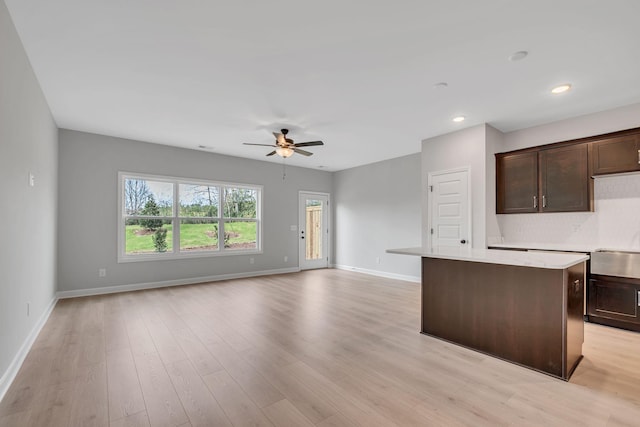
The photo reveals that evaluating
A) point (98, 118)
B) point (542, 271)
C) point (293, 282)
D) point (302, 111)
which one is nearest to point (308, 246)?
point (293, 282)

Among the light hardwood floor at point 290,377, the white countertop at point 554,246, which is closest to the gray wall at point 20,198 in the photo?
the light hardwood floor at point 290,377

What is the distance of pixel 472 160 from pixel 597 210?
167 cm

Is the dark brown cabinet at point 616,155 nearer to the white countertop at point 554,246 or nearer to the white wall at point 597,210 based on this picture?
the white wall at point 597,210

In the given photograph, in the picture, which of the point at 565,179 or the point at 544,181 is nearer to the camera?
the point at 565,179

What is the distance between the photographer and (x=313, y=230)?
800 cm

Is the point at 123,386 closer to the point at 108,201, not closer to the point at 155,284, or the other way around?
the point at 155,284

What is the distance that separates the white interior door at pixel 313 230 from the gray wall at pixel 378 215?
1.06 feet

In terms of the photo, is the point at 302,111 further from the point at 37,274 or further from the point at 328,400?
the point at 37,274

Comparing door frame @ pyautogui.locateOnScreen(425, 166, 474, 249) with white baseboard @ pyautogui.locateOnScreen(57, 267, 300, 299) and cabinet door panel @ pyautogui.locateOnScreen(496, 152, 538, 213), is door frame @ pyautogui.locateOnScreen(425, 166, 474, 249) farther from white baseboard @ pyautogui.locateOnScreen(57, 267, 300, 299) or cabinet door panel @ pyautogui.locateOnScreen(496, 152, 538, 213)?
white baseboard @ pyautogui.locateOnScreen(57, 267, 300, 299)

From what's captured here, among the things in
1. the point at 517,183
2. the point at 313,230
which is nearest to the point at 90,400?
the point at 517,183

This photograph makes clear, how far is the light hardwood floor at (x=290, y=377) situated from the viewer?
1.83 meters

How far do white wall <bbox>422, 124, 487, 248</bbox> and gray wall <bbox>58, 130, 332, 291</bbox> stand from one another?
A: 13.4 feet

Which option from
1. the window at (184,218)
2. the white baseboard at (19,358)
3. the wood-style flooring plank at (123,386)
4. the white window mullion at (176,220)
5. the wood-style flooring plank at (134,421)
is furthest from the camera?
the white window mullion at (176,220)

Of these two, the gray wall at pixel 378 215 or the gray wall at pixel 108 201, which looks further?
the gray wall at pixel 378 215
